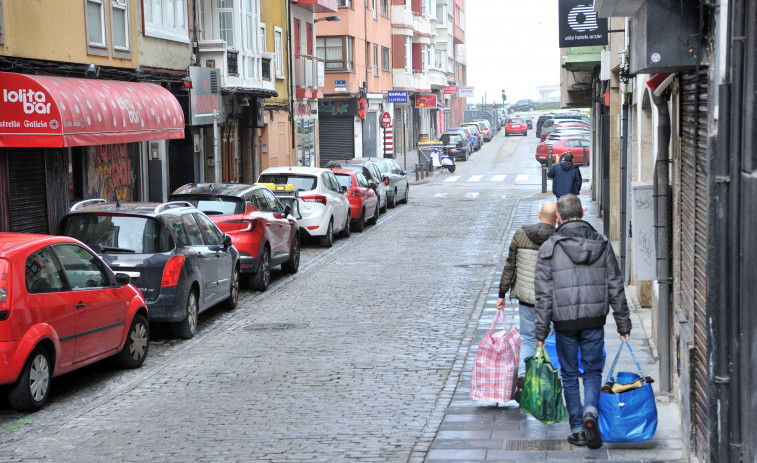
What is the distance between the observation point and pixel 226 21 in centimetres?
2903

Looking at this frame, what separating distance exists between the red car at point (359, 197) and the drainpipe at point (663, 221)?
1703 centimetres

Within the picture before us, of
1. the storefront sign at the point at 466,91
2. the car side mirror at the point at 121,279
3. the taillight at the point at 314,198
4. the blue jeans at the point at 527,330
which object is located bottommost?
the blue jeans at the point at 527,330

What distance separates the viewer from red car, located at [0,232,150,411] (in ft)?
29.3

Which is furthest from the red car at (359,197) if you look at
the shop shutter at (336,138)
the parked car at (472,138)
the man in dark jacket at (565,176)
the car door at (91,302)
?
the parked car at (472,138)

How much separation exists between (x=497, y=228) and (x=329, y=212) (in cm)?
519

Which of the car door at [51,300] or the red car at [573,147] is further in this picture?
the red car at [573,147]

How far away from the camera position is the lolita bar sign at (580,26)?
1977 centimetres

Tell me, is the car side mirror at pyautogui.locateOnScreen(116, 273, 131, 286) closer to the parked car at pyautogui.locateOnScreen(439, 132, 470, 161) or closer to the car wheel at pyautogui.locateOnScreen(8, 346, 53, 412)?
the car wheel at pyautogui.locateOnScreen(8, 346, 53, 412)

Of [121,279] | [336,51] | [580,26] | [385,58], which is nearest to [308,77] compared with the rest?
[336,51]

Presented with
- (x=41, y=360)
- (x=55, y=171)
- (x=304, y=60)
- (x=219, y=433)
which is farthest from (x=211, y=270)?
(x=304, y=60)

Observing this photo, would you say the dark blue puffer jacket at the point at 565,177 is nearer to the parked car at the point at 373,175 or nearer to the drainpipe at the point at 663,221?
the parked car at the point at 373,175

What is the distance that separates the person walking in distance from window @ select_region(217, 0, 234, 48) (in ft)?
68.3

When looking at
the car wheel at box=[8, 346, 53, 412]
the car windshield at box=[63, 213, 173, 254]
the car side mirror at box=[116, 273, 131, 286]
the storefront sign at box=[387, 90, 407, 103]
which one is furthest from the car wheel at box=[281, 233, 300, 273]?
the storefront sign at box=[387, 90, 407, 103]

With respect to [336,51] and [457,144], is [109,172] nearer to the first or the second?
[336,51]
